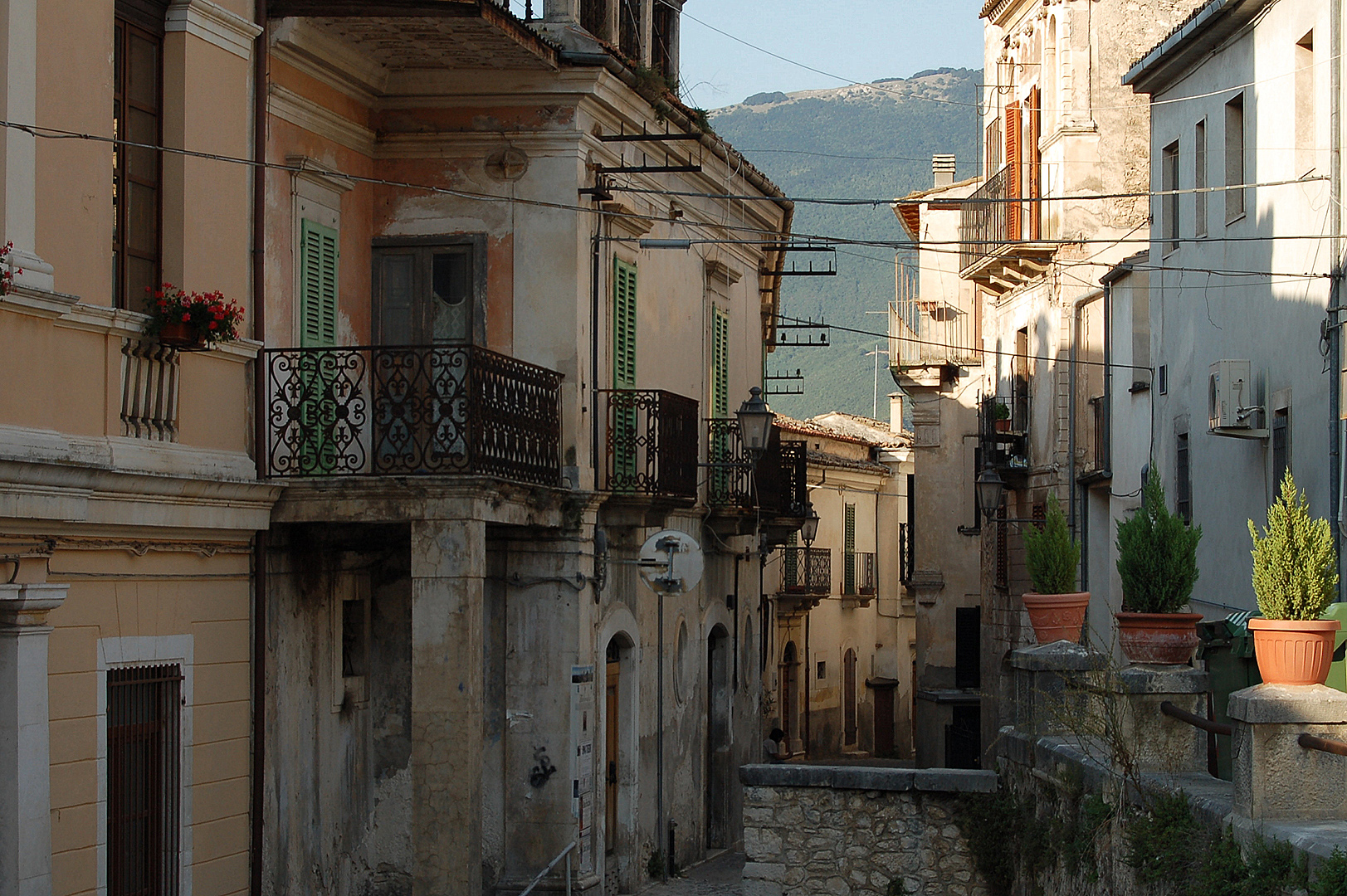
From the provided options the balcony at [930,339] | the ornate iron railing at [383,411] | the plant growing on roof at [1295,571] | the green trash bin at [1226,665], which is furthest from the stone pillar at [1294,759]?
the balcony at [930,339]

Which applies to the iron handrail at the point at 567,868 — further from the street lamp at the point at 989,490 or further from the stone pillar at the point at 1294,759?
the street lamp at the point at 989,490

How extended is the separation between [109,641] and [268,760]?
8.14 ft

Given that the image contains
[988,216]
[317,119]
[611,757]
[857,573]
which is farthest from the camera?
[857,573]

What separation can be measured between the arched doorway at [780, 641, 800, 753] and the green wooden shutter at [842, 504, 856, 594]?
203 inches

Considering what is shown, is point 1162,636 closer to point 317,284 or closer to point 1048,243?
point 317,284

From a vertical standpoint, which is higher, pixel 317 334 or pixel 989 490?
pixel 317 334

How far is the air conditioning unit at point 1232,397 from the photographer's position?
709 inches

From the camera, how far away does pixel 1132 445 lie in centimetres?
2416

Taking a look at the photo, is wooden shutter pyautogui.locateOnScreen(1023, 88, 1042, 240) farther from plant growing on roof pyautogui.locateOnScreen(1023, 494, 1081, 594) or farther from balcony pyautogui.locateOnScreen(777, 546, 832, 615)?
plant growing on roof pyautogui.locateOnScreen(1023, 494, 1081, 594)

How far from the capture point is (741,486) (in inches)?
917

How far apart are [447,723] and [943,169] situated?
33.1m

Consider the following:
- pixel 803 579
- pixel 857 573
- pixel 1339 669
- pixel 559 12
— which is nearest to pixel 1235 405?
pixel 1339 669

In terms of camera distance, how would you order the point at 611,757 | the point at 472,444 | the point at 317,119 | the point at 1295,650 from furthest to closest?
the point at 611,757 → the point at 317,119 → the point at 472,444 → the point at 1295,650

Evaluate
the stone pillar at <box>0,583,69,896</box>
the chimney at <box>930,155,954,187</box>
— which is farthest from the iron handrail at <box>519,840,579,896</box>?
the chimney at <box>930,155,954,187</box>
